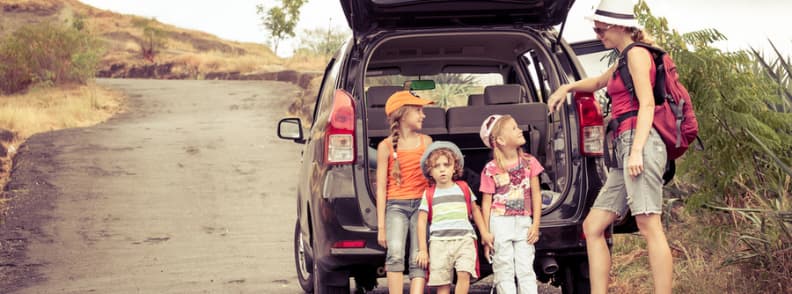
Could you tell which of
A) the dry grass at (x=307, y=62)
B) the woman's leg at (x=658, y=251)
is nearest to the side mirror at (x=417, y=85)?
the woman's leg at (x=658, y=251)

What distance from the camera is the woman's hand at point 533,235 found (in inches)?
221

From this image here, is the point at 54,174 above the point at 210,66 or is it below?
below

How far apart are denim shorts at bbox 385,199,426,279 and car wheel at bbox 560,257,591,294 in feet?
3.08

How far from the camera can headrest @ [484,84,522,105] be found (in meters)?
6.93

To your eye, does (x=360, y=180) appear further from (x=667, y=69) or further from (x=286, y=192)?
(x=286, y=192)

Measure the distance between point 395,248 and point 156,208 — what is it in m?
10.2

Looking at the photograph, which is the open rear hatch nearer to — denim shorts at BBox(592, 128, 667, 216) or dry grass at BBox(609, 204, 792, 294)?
denim shorts at BBox(592, 128, 667, 216)

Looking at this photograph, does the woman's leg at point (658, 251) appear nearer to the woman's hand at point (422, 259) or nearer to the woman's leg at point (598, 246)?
the woman's leg at point (598, 246)

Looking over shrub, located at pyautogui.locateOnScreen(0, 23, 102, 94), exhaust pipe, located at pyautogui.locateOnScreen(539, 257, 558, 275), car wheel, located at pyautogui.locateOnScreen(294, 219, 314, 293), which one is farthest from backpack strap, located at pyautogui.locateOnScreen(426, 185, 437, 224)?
shrub, located at pyautogui.locateOnScreen(0, 23, 102, 94)

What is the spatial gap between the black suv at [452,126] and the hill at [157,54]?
28372 millimetres

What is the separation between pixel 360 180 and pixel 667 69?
1647 mm

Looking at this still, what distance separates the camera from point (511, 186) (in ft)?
18.9

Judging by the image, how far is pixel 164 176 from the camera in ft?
58.2

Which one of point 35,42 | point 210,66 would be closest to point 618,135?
point 35,42
